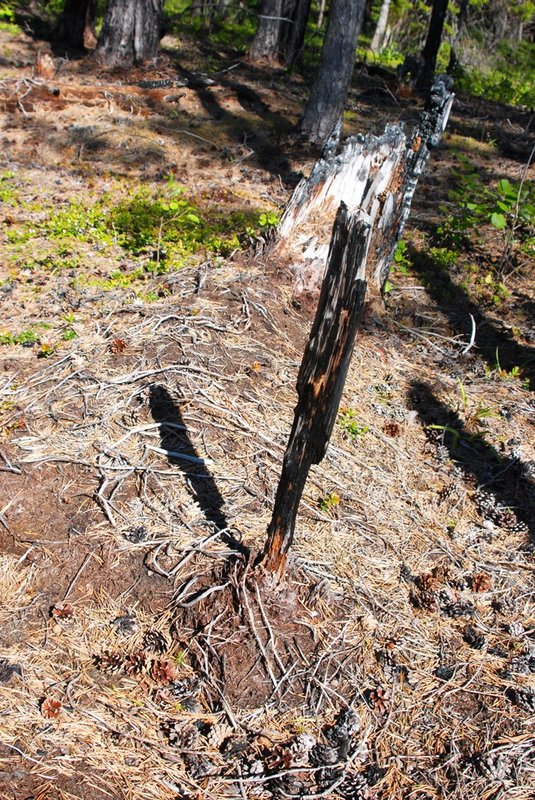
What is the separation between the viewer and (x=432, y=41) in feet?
38.5

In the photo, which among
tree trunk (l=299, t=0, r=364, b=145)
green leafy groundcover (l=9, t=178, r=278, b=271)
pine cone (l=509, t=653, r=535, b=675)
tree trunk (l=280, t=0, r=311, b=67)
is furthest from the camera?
tree trunk (l=280, t=0, r=311, b=67)

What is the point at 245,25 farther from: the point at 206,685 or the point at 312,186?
the point at 206,685

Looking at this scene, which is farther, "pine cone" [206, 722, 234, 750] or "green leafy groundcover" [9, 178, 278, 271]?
"green leafy groundcover" [9, 178, 278, 271]

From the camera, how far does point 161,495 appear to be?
3727 millimetres

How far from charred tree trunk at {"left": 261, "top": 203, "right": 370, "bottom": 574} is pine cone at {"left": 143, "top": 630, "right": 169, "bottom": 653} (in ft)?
1.87

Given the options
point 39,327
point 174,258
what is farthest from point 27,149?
point 39,327

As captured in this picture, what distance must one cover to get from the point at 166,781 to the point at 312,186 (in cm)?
432

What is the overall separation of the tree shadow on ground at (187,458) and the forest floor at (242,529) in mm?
14

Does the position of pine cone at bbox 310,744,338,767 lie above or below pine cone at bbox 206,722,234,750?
above

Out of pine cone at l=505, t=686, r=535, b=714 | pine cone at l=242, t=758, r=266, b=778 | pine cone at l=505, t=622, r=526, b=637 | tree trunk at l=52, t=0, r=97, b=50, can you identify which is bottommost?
pine cone at l=242, t=758, r=266, b=778

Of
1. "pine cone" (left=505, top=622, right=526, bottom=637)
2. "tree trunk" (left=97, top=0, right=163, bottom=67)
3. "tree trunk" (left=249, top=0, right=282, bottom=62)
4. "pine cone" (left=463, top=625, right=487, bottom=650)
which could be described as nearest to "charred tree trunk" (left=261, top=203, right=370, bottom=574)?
"pine cone" (left=463, top=625, right=487, bottom=650)

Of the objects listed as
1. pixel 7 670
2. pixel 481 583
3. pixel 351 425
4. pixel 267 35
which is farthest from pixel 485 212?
pixel 267 35

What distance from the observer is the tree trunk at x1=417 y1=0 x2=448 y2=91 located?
11.5 m

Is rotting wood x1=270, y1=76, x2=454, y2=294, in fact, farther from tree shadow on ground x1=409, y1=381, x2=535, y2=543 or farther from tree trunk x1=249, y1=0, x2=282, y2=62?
tree trunk x1=249, y1=0, x2=282, y2=62
